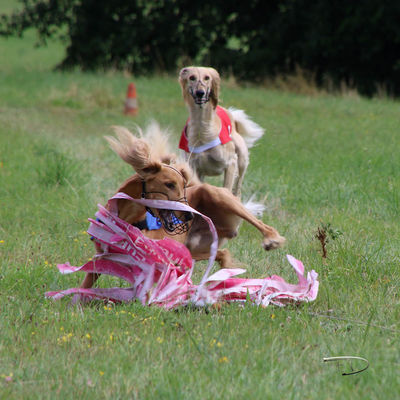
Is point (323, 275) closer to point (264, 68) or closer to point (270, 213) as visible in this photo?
point (270, 213)

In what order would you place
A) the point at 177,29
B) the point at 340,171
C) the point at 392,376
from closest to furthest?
the point at 392,376 → the point at 340,171 → the point at 177,29

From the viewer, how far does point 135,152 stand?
3799 millimetres

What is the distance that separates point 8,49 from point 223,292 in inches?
1337

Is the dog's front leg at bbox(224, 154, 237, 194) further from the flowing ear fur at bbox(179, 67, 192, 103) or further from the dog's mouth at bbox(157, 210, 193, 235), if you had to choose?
the dog's mouth at bbox(157, 210, 193, 235)

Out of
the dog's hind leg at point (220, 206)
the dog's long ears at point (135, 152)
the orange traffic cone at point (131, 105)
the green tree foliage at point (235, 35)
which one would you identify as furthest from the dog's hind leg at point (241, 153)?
the green tree foliage at point (235, 35)

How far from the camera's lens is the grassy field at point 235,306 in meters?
2.88

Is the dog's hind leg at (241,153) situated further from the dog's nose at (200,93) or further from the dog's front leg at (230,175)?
the dog's nose at (200,93)

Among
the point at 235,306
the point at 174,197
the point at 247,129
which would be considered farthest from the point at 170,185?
the point at 247,129

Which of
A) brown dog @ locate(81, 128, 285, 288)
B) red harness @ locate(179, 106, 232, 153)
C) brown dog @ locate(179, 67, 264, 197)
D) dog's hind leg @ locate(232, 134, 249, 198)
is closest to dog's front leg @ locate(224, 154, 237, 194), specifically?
brown dog @ locate(179, 67, 264, 197)

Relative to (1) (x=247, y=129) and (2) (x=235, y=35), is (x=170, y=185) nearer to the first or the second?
(1) (x=247, y=129)

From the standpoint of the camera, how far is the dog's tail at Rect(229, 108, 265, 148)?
23.5 ft

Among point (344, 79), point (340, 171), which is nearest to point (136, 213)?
point (340, 171)

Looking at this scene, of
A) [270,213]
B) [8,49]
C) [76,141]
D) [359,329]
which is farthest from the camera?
[8,49]

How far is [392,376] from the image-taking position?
9.32 ft
